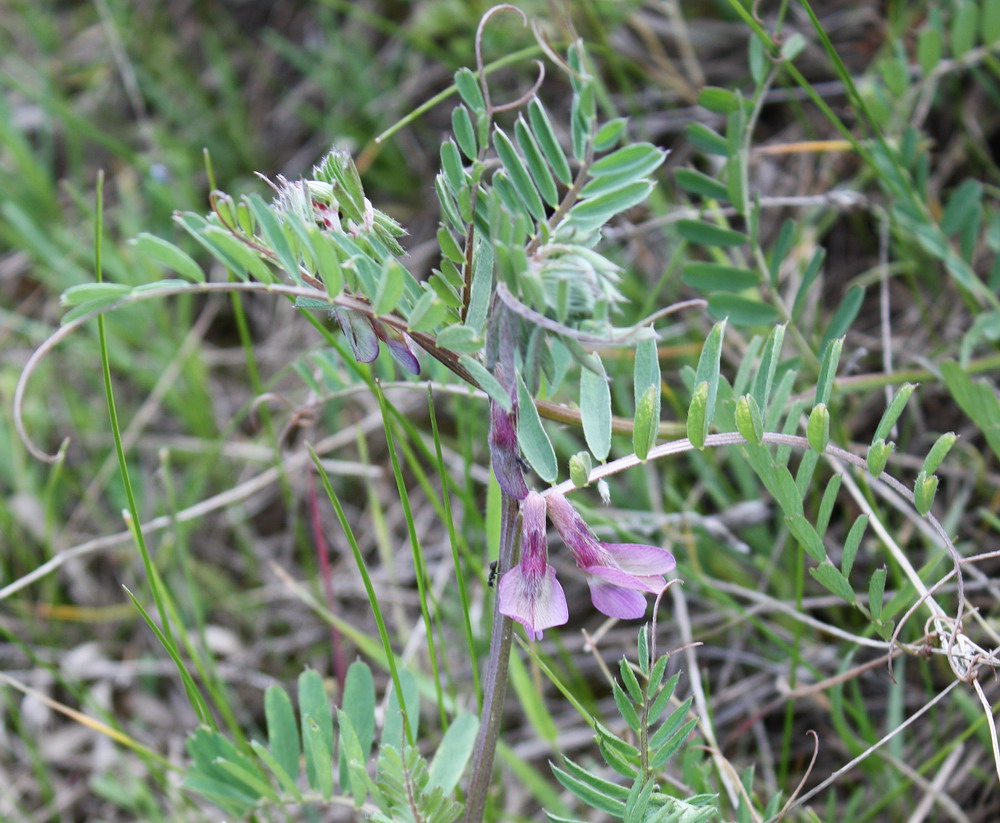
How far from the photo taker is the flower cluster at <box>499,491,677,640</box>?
0.69 meters

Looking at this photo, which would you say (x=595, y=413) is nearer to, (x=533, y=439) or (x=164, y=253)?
(x=533, y=439)

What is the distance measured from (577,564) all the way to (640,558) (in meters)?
0.05

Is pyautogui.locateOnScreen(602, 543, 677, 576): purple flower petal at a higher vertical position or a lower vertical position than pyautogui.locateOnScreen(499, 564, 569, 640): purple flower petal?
lower

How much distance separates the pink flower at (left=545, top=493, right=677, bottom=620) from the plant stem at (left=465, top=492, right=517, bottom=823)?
0.14 ft

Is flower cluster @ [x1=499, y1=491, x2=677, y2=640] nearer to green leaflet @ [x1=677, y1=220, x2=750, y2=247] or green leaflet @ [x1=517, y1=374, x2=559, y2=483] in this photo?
green leaflet @ [x1=517, y1=374, x2=559, y2=483]

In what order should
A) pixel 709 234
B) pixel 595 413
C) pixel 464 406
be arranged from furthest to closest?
pixel 464 406
pixel 709 234
pixel 595 413

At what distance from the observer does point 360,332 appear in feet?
2.49

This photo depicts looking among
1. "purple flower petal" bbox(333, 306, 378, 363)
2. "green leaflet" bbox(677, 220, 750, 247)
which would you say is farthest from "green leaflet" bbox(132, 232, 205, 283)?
"green leaflet" bbox(677, 220, 750, 247)

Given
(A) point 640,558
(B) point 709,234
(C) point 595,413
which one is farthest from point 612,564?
(B) point 709,234

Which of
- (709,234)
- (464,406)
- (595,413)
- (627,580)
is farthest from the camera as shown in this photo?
(464,406)

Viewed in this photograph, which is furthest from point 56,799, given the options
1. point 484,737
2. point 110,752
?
point 484,737

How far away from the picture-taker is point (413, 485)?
1.80 m

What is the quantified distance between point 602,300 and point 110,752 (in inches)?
54.2

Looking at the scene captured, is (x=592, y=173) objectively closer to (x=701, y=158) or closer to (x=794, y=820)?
(x=794, y=820)
